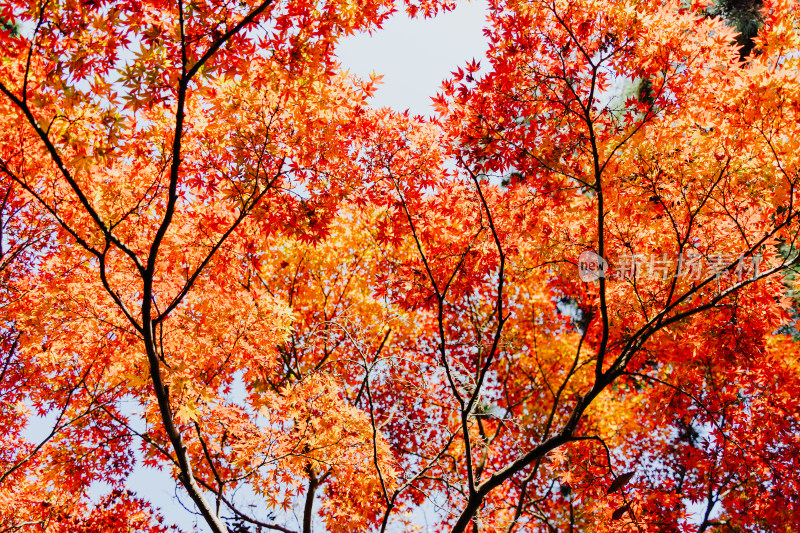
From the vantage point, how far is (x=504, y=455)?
1229cm

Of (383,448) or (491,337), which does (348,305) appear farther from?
(383,448)

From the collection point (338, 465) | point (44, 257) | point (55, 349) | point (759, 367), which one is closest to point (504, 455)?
point (759, 367)

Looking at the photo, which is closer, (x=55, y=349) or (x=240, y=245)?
(x=240, y=245)

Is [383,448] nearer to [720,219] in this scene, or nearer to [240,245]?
[240,245]

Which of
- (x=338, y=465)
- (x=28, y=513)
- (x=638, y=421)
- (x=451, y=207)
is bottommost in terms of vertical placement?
(x=28, y=513)

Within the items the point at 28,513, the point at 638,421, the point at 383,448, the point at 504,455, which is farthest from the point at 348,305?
the point at 638,421

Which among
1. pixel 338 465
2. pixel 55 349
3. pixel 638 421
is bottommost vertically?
pixel 338 465

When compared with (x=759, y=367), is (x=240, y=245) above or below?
below

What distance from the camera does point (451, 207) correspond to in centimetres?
586

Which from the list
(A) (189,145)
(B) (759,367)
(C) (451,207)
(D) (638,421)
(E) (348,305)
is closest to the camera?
(A) (189,145)

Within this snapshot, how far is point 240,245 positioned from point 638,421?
10496 millimetres

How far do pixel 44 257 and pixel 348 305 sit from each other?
584 centimetres

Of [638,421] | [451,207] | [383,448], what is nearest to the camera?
[451,207]

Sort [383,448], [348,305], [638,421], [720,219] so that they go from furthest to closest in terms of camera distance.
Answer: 1. [638,421]
2. [348,305]
3. [383,448]
4. [720,219]
